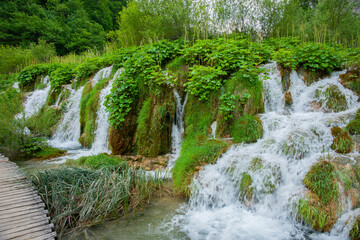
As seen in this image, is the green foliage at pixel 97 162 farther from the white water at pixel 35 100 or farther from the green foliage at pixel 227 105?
the white water at pixel 35 100

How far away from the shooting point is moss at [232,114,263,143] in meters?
5.81

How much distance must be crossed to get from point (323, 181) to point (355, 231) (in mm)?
891

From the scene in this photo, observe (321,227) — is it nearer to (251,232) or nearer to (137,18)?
(251,232)

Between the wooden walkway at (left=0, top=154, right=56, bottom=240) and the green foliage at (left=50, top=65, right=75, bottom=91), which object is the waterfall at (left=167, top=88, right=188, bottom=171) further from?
the green foliage at (left=50, top=65, right=75, bottom=91)

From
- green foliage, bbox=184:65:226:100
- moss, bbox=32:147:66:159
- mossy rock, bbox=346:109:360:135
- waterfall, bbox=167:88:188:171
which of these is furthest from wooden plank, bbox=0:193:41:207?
mossy rock, bbox=346:109:360:135

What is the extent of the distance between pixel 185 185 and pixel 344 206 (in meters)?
Answer: 3.05

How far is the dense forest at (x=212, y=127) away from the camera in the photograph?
149 inches

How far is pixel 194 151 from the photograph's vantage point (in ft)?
18.3

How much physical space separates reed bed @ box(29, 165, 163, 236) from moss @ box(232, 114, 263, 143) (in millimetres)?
3003

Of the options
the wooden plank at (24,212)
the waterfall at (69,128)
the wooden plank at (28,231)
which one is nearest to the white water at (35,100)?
the waterfall at (69,128)

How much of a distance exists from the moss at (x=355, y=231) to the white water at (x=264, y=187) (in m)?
0.13

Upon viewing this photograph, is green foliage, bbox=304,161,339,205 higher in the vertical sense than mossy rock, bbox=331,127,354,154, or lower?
lower

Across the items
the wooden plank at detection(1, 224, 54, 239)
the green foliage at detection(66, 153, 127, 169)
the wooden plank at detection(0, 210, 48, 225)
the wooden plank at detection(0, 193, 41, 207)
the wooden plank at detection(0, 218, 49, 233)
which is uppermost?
the green foliage at detection(66, 153, 127, 169)

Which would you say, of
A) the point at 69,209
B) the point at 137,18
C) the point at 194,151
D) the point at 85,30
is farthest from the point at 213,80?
the point at 85,30
